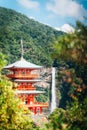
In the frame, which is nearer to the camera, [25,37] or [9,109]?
[9,109]

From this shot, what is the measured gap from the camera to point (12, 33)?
138 metres

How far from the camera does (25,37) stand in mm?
140875

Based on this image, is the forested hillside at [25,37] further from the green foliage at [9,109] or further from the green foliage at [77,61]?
the green foliage at [77,61]

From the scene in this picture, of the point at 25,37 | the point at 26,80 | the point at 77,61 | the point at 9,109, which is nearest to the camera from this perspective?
the point at 77,61

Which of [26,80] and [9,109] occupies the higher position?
[26,80]

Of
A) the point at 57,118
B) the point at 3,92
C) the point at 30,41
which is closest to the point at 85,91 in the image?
the point at 57,118

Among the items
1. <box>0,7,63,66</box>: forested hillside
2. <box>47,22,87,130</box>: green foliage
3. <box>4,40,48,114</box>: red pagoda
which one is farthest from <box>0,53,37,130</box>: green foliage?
<box>0,7,63,66</box>: forested hillside

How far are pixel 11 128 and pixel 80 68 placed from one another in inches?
253

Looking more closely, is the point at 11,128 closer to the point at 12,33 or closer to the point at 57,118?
the point at 57,118

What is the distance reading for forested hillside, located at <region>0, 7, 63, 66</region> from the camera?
127 m

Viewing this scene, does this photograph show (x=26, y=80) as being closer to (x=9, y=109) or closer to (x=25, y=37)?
(x=9, y=109)

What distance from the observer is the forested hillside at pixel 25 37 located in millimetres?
126938

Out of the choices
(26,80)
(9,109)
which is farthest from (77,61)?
(26,80)

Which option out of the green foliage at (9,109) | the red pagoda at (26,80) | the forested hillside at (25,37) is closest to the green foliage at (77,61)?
the green foliage at (9,109)
